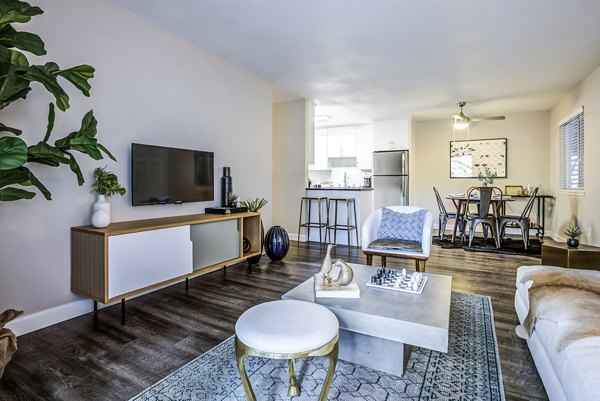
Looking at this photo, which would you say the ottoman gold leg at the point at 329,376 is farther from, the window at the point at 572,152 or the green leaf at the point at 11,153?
the window at the point at 572,152

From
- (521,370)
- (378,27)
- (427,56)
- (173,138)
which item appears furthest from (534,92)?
(173,138)

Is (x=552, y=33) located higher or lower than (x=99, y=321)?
higher

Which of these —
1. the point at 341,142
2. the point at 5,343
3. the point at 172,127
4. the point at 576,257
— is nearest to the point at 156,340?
the point at 5,343

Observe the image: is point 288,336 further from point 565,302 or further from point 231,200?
point 231,200

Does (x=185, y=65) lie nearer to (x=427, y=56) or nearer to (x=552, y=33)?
(x=427, y=56)

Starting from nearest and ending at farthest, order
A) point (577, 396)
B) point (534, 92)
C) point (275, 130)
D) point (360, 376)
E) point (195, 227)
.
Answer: point (577, 396)
point (360, 376)
point (195, 227)
point (534, 92)
point (275, 130)

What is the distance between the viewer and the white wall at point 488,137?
21.9 feet

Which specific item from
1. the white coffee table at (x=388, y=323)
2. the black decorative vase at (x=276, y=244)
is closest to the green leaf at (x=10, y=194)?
the white coffee table at (x=388, y=323)

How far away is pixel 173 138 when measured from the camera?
10.9 ft

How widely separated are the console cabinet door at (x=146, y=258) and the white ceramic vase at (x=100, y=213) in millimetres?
256

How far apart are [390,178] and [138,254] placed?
5834 millimetres

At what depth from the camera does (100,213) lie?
2.47 m

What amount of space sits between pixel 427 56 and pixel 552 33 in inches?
46.5

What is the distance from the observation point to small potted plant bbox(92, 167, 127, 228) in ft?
8.09
